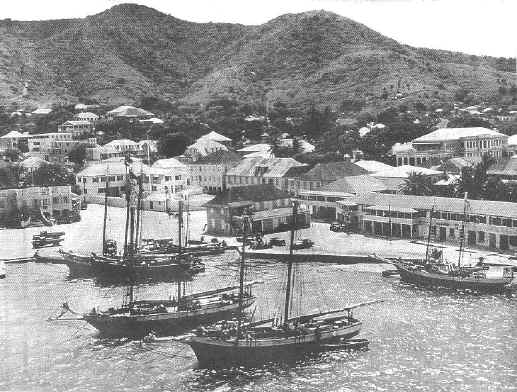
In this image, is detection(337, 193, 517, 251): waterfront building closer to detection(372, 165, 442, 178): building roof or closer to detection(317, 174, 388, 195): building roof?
detection(317, 174, 388, 195): building roof

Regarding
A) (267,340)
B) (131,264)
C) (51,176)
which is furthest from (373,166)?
(267,340)

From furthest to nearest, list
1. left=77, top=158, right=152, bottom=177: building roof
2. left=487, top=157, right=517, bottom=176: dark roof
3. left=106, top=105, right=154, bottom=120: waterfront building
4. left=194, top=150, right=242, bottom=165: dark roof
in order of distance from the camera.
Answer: left=106, top=105, right=154, bottom=120: waterfront building
left=194, top=150, right=242, bottom=165: dark roof
left=77, top=158, right=152, bottom=177: building roof
left=487, top=157, right=517, bottom=176: dark roof

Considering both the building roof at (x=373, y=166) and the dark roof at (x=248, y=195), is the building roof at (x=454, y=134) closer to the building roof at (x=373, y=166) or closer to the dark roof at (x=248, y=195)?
the building roof at (x=373, y=166)

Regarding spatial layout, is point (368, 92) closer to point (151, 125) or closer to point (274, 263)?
point (151, 125)

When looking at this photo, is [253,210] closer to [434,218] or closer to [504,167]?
[434,218]

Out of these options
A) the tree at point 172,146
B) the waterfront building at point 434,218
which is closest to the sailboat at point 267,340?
the waterfront building at point 434,218

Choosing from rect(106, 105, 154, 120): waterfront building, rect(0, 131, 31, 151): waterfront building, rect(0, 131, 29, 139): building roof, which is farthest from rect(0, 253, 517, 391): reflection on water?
rect(106, 105, 154, 120): waterfront building

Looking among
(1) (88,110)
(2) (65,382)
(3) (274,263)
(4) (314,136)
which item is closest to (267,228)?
(3) (274,263)
